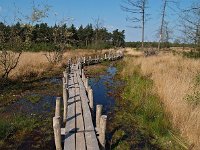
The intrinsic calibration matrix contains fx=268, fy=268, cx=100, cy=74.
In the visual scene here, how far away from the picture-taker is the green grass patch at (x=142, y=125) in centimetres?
776

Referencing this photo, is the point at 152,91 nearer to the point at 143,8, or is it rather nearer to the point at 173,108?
the point at 173,108

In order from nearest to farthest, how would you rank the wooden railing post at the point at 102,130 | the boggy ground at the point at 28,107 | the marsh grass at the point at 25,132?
the wooden railing post at the point at 102,130 < the marsh grass at the point at 25,132 < the boggy ground at the point at 28,107

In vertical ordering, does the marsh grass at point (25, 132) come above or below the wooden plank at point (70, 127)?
below

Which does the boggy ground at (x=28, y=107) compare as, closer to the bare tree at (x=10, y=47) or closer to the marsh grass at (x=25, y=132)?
the marsh grass at (x=25, y=132)

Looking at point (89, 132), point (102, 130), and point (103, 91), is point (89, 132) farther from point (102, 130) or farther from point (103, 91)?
point (103, 91)

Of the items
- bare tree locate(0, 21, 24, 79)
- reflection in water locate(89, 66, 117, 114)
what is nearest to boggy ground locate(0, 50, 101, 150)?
bare tree locate(0, 21, 24, 79)

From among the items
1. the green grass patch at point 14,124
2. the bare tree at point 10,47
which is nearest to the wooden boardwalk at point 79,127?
the green grass patch at point 14,124

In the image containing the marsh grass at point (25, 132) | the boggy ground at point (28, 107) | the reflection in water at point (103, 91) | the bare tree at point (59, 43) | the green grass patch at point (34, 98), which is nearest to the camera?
the marsh grass at point (25, 132)

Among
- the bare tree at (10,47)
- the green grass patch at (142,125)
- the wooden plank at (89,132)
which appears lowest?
the green grass patch at (142,125)

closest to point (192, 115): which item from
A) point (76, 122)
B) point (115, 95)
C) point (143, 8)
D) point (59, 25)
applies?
point (76, 122)

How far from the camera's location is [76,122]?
8164 millimetres

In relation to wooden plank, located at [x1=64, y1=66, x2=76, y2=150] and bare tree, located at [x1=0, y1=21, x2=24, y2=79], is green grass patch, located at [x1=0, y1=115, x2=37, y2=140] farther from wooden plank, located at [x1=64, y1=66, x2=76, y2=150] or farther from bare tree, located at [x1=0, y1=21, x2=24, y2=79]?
bare tree, located at [x1=0, y1=21, x2=24, y2=79]

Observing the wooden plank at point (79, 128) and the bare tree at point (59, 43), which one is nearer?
the wooden plank at point (79, 128)

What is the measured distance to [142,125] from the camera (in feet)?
30.5
